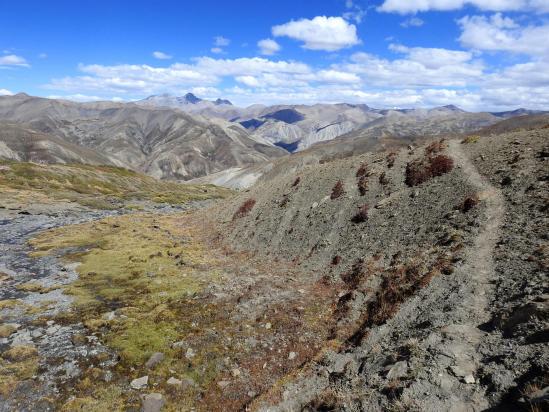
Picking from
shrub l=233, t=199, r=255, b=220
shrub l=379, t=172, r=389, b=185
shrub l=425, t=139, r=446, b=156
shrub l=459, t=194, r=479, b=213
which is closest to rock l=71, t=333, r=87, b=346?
shrub l=459, t=194, r=479, b=213

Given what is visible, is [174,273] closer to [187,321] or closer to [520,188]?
[187,321]

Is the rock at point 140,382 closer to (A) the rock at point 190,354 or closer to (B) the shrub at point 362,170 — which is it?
(A) the rock at point 190,354

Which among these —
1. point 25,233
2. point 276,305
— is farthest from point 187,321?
point 25,233

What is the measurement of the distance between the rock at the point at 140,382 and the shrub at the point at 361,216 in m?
25.6

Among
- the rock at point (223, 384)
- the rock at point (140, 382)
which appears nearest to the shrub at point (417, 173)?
the rock at point (223, 384)

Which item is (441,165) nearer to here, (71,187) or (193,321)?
(193,321)

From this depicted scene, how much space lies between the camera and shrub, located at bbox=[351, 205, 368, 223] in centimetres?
4103

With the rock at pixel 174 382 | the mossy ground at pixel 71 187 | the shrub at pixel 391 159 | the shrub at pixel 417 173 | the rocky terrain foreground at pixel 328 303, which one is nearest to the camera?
the rocky terrain foreground at pixel 328 303

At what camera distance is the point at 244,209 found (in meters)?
62.0

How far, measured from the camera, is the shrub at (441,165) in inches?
1590

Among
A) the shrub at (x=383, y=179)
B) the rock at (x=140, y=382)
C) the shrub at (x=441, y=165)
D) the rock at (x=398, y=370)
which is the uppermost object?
the shrub at (x=441, y=165)

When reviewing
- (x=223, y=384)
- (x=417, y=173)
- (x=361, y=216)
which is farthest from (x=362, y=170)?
(x=223, y=384)

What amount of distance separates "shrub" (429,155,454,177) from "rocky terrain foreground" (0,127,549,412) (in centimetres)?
20

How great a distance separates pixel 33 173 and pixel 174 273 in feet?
498
